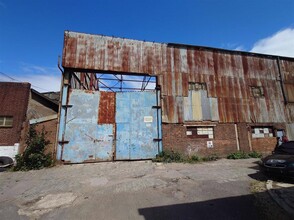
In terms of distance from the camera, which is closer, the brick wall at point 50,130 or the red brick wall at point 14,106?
the brick wall at point 50,130

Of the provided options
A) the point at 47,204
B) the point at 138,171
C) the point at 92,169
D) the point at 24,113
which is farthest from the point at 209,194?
the point at 24,113

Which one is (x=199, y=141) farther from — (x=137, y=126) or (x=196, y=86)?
(x=137, y=126)

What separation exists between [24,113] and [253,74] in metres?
17.3

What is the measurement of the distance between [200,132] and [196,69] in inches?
185

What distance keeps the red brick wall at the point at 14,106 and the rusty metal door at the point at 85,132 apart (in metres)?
3.49

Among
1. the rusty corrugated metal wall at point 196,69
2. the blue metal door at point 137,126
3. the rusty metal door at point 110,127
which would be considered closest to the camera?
the rusty metal door at point 110,127

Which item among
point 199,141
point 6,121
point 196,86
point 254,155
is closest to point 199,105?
point 196,86

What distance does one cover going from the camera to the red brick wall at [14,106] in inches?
450

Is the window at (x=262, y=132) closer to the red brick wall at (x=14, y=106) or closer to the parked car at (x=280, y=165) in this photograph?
the parked car at (x=280, y=165)

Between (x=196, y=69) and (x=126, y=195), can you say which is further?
(x=196, y=69)

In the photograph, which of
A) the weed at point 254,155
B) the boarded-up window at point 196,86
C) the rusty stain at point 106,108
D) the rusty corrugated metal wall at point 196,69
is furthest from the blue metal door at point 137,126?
the weed at point 254,155

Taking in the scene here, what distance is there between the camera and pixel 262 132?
13828mm

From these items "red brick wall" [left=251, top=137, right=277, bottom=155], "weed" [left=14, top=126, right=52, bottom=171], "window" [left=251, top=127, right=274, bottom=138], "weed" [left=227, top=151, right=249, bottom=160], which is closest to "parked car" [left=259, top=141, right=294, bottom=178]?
"weed" [left=227, top=151, right=249, bottom=160]

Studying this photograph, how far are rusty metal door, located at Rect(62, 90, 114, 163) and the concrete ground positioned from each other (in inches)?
77.3
